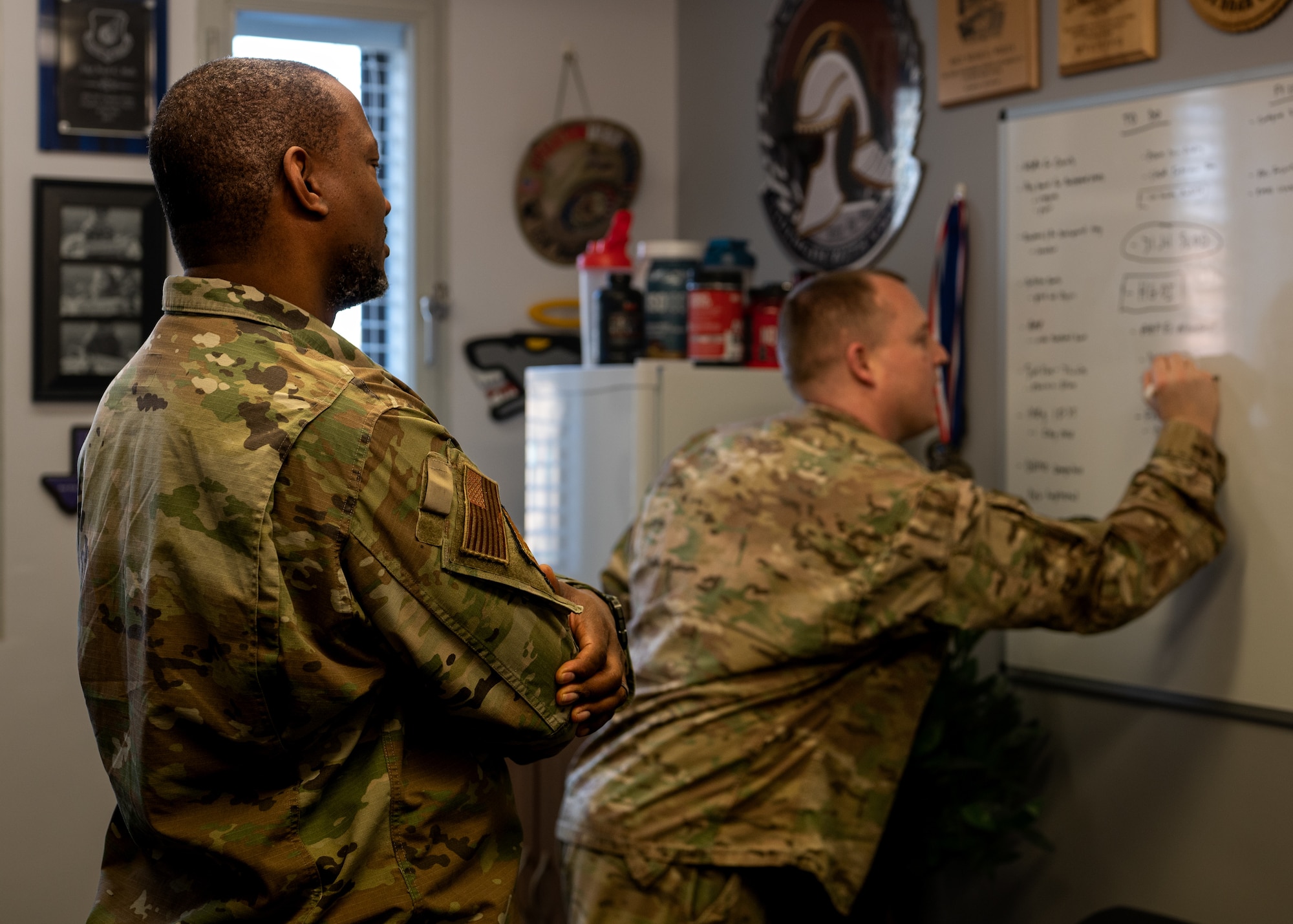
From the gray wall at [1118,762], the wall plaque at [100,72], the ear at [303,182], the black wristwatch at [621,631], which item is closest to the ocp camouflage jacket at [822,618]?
the gray wall at [1118,762]

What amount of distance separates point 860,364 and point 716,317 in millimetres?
492

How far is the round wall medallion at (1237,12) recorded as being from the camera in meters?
1.96

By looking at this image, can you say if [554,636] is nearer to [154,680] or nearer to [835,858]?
[154,680]

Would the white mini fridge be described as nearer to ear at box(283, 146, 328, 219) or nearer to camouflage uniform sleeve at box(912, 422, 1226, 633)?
camouflage uniform sleeve at box(912, 422, 1226, 633)

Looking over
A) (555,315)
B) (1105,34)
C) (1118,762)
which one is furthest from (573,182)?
(1118,762)

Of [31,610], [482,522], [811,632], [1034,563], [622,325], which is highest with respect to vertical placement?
[622,325]

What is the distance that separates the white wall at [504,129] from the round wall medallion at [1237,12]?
173 centimetres

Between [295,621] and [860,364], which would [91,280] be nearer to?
[860,364]

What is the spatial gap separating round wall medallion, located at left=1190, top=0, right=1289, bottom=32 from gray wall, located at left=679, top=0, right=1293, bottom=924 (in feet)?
0.05

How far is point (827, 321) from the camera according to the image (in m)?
2.13

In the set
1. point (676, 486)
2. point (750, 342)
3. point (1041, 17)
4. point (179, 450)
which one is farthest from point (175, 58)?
point (179, 450)

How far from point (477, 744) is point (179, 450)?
385 mm

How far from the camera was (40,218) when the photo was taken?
112 inches

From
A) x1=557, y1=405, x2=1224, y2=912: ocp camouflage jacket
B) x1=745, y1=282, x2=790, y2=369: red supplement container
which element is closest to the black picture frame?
x1=745, y1=282, x2=790, y2=369: red supplement container
